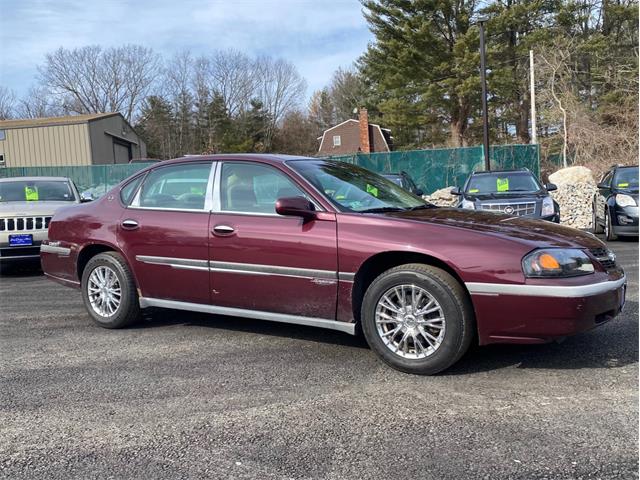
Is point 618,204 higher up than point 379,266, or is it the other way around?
point 618,204

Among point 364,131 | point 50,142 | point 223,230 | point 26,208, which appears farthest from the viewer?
point 364,131

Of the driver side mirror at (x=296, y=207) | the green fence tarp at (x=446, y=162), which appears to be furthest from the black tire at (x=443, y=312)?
the green fence tarp at (x=446, y=162)

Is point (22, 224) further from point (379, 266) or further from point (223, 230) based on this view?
point (379, 266)

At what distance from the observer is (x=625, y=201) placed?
35.9 ft

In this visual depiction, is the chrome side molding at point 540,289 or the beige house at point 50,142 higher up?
the beige house at point 50,142

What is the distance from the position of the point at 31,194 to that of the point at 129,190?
5.39 metres

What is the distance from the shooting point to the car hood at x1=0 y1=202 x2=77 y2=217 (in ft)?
28.8

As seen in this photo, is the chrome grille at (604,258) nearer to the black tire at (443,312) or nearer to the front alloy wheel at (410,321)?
the black tire at (443,312)

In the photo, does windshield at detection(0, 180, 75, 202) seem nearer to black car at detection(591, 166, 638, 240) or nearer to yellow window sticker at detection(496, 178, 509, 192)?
yellow window sticker at detection(496, 178, 509, 192)

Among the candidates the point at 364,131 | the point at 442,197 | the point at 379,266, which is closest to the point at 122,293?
the point at 379,266

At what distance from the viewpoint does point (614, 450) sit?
2846 mm

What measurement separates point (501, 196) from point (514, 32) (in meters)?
27.3

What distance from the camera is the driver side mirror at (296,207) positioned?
4.32 m

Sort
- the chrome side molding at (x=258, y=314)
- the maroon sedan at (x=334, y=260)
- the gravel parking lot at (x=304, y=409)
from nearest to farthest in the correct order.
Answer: the gravel parking lot at (x=304, y=409), the maroon sedan at (x=334, y=260), the chrome side molding at (x=258, y=314)
